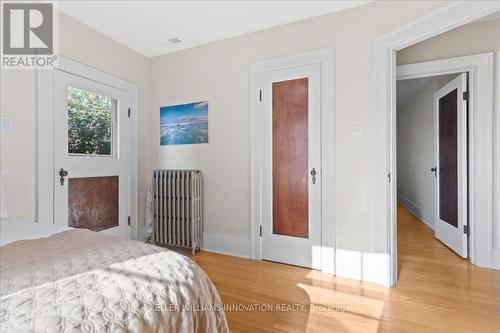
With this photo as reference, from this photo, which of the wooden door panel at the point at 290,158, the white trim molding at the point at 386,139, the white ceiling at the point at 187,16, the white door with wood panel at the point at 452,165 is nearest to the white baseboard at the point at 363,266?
the white trim molding at the point at 386,139

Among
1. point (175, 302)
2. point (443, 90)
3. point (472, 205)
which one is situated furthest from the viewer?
point (443, 90)

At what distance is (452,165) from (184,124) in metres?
3.37

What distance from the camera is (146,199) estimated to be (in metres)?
3.56

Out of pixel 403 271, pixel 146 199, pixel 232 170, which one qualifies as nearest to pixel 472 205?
pixel 403 271

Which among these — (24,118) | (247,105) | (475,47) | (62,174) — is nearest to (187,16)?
(247,105)

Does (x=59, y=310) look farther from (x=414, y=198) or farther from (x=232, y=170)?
(x=414, y=198)

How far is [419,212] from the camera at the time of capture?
5.13 metres

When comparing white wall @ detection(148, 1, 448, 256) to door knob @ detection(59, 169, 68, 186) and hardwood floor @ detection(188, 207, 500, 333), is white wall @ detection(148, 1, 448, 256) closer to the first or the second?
hardwood floor @ detection(188, 207, 500, 333)

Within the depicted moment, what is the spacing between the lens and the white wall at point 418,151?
451 centimetres

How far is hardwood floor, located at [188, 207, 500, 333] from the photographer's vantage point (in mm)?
1738

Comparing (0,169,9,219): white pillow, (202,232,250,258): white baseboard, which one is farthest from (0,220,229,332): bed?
(202,232,250,258): white baseboard

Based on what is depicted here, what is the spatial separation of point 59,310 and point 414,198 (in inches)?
249

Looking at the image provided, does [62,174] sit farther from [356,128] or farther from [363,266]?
[363,266]

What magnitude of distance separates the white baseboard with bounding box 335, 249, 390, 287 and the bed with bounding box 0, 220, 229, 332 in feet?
5.88
